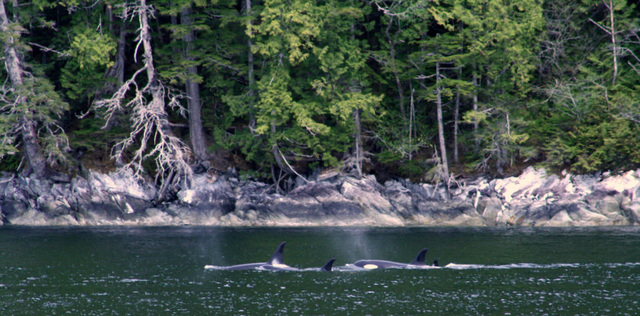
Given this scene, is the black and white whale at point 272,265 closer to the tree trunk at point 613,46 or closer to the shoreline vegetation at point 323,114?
the shoreline vegetation at point 323,114

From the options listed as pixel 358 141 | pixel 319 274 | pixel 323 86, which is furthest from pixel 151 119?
pixel 319 274

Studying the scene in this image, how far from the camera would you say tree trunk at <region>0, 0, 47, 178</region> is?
31.4 metres

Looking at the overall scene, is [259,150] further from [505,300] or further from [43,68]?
[505,300]

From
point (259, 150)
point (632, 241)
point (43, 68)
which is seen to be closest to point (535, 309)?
point (632, 241)

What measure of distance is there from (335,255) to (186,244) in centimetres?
584

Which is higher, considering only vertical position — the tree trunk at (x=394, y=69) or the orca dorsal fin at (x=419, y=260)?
the tree trunk at (x=394, y=69)

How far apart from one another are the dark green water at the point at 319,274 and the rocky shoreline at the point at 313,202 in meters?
2.99

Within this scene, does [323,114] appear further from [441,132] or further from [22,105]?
[22,105]

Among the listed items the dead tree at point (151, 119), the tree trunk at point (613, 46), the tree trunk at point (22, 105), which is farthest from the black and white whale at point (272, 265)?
the tree trunk at point (613, 46)

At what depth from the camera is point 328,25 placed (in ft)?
108

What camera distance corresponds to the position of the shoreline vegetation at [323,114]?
31.9 meters

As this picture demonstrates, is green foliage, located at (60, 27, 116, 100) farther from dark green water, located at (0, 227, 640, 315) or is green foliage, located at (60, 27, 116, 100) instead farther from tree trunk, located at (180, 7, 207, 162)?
dark green water, located at (0, 227, 640, 315)

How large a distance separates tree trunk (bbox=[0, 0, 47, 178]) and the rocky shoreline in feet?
2.84

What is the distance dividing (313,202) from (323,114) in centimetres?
454
